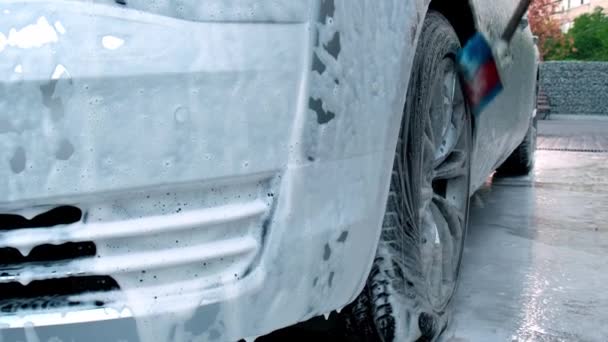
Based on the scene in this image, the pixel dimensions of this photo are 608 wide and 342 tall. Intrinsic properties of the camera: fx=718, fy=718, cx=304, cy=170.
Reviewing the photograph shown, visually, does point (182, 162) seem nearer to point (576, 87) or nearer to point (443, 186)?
point (443, 186)

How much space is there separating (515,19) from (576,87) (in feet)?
48.5

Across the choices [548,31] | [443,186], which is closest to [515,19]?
[443,186]

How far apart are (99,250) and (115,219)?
0.06 m

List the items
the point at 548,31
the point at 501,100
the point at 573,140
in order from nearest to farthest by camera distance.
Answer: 1. the point at 501,100
2. the point at 573,140
3. the point at 548,31

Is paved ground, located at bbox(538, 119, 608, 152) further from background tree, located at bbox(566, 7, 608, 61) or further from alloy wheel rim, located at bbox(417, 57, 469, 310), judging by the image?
background tree, located at bbox(566, 7, 608, 61)

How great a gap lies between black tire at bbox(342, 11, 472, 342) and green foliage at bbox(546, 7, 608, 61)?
24.4 m

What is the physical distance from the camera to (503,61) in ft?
9.38

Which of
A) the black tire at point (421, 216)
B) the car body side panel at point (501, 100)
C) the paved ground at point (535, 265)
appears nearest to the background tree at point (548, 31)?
the paved ground at point (535, 265)

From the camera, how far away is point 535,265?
311cm

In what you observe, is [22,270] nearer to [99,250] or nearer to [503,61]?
[99,250]

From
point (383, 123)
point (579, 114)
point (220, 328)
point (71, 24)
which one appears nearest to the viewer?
point (71, 24)

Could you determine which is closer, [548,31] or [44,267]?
[44,267]

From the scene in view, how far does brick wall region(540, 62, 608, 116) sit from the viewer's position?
16.2 metres

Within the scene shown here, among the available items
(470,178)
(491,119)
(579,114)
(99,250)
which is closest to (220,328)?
(99,250)
